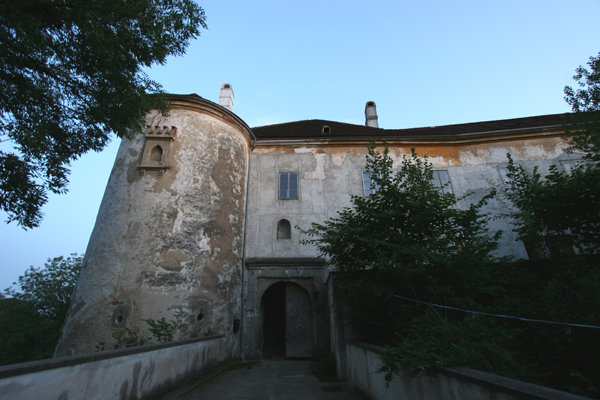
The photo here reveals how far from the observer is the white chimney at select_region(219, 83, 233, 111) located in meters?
16.4

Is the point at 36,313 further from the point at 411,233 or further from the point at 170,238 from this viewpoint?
the point at 411,233

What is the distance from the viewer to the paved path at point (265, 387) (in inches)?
223

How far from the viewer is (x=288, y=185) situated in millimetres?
13391

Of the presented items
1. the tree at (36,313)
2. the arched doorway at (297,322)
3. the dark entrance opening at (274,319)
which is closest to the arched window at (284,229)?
the arched doorway at (297,322)

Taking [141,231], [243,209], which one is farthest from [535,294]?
[141,231]

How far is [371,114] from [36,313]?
3318 centimetres

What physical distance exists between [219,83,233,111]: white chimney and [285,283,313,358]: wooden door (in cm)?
1052

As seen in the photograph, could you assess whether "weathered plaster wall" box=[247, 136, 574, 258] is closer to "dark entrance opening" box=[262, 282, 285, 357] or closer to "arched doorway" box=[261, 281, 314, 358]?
"arched doorway" box=[261, 281, 314, 358]

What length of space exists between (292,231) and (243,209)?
231cm

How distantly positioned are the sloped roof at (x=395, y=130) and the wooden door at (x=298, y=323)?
720 cm

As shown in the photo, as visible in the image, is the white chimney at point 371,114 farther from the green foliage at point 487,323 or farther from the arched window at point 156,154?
the green foliage at point 487,323

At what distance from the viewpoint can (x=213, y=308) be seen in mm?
9766

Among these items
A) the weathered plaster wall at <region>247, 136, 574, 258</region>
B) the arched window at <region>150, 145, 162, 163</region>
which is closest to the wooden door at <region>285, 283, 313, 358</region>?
the weathered plaster wall at <region>247, 136, 574, 258</region>

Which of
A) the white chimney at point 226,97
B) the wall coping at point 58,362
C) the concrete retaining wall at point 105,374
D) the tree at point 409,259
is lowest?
the concrete retaining wall at point 105,374
